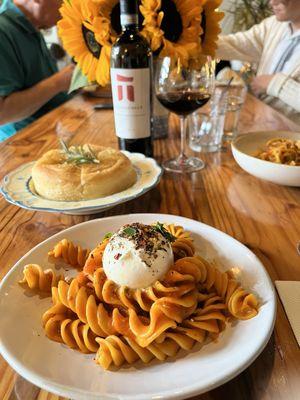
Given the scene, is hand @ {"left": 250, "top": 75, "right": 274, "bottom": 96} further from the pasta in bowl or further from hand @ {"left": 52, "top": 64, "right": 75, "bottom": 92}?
the pasta in bowl

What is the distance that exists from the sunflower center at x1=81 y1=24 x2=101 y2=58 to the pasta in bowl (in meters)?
0.76

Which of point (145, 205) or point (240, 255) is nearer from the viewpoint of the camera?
point (240, 255)

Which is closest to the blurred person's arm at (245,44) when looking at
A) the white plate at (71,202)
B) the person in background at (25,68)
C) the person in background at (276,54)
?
the person in background at (276,54)

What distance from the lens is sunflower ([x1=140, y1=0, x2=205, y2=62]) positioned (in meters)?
0.97

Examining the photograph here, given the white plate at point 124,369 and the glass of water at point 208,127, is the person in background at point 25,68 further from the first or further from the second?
the white plate at point 124,369

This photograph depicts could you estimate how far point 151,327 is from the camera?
1.43 feet

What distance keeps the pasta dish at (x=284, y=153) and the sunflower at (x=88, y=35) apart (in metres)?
0.58

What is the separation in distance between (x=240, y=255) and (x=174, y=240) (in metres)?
0.12

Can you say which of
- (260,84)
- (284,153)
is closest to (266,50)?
(260,84)

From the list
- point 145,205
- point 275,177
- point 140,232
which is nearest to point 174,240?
point 140,232

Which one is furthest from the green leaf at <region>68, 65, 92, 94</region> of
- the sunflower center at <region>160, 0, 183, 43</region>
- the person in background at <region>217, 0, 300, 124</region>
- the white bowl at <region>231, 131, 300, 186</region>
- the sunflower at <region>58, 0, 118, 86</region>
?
the person in background at <region>217, 0, 300, 124</region>

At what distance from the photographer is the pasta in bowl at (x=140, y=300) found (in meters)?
0.44

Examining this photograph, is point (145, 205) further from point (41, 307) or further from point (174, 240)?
point (41, 307)

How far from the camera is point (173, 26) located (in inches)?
40.6
